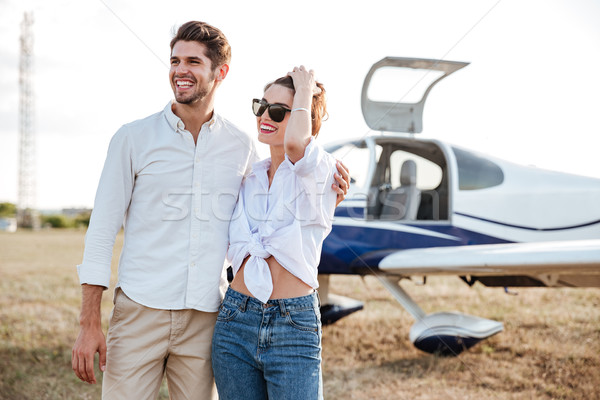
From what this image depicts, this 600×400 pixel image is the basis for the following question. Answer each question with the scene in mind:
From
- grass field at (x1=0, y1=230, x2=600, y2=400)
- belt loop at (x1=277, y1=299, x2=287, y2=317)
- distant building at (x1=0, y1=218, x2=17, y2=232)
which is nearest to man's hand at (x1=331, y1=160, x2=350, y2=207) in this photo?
belt loop at (x1=277, y1=299, x2=287, y2=317)

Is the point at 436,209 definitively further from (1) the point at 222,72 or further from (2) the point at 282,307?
(2) the point at 282,307

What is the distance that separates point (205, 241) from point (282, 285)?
339 millimetres

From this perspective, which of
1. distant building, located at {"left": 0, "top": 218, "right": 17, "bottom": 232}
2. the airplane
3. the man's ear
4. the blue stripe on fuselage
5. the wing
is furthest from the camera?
distant building, located at {"left": 0, "top": 218, "right": 17, "bottom": 232}

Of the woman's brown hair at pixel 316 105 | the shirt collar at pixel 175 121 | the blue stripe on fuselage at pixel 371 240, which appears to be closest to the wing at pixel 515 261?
the blue stripe on fuselage at pixel 371 240

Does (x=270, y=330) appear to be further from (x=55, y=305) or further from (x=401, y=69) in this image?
(x=55, y=305)

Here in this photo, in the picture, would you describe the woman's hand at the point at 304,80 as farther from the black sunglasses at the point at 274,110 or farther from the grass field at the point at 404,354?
the grass field at the point at 404,354

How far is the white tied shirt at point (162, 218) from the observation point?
1587 millimetres

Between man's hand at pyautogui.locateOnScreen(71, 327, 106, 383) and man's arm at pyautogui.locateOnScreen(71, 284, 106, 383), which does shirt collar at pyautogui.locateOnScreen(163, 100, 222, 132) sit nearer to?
man's arm at pyautogui.locateOnScreen(71, 284, 106, 383)

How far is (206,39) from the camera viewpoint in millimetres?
1671

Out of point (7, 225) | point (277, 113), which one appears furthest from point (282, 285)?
point (7, 225)

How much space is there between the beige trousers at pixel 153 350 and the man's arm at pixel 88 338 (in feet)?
0.20

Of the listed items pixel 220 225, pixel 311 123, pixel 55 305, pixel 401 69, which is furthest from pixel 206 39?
pixel 55 305

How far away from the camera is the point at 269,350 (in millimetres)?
1389

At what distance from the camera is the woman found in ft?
4.55
